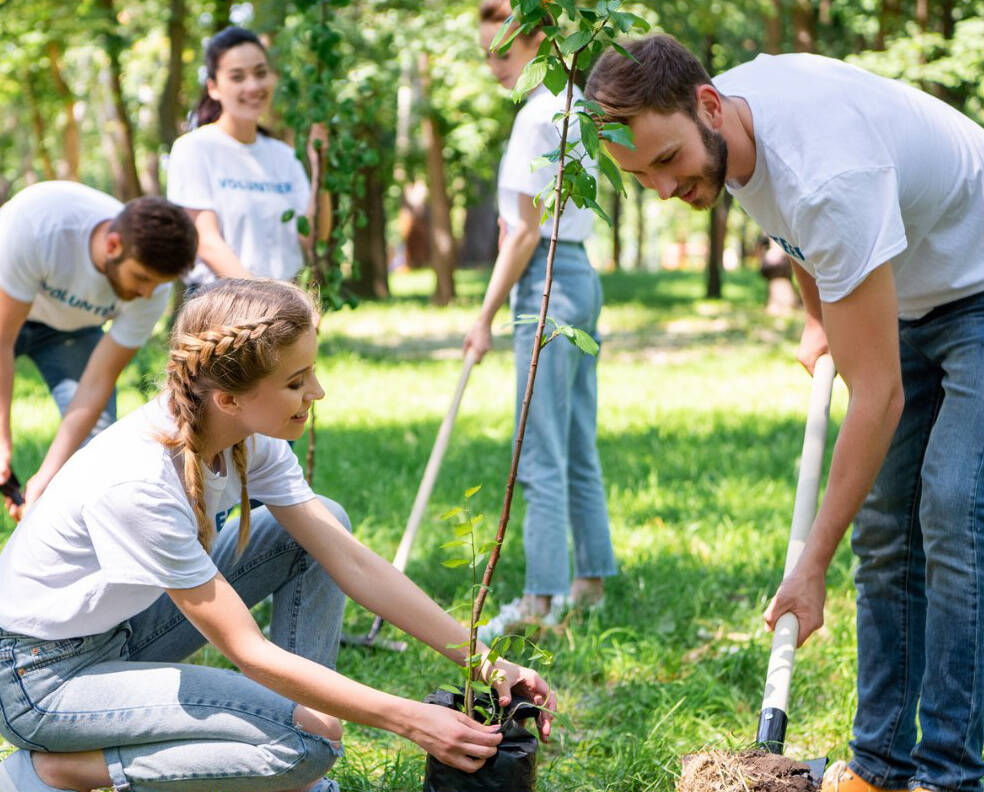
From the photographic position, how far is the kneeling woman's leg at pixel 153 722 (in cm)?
232

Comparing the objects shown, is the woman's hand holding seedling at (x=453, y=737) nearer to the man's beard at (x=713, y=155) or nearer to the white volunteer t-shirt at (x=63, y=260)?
the man's beard at (x=713, y=155)

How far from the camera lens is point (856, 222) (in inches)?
82.7

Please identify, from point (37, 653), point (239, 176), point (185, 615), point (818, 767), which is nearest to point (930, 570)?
point (818, 767)

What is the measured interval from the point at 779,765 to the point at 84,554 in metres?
1.42

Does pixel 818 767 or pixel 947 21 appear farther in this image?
pixel 947 21

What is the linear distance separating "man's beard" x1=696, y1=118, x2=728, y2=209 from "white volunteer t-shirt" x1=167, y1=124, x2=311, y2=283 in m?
2.37

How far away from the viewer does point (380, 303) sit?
1811 centimetres

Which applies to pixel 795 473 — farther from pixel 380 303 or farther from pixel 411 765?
pixel 380 303

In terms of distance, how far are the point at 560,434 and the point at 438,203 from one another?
1226 cm

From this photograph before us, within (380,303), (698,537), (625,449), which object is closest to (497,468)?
(625,449)

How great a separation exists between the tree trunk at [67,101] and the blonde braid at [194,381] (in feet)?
48.1

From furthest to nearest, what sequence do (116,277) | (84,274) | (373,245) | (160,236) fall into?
(373,245)
(84,274)
(116,277)
(160,236)

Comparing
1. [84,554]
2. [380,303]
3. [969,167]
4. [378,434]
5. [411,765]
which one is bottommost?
[380,303]

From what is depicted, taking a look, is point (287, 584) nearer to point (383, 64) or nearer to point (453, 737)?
point (453, 737)
